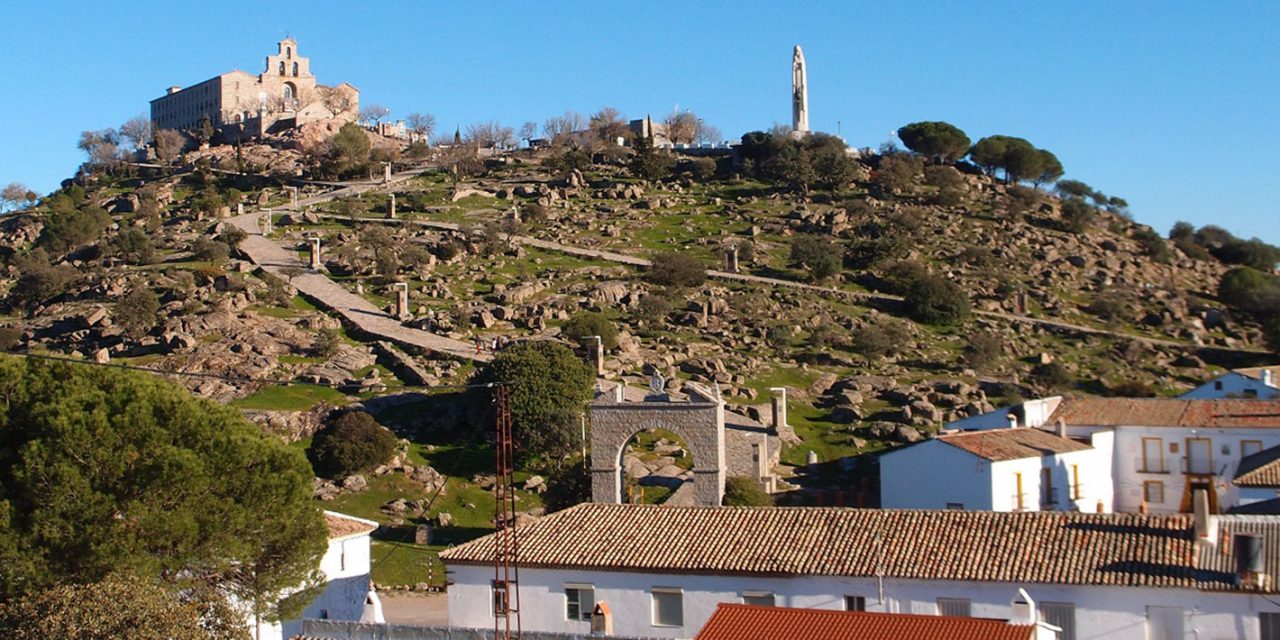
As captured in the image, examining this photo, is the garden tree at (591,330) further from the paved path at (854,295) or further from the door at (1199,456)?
the door at (1199,456)

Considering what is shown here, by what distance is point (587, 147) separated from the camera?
117 meters

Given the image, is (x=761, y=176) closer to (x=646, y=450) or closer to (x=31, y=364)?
(x=646, y=450)

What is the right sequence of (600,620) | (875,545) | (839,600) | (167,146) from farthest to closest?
(167,146)
(875,545)
(839,600)
(600,620)

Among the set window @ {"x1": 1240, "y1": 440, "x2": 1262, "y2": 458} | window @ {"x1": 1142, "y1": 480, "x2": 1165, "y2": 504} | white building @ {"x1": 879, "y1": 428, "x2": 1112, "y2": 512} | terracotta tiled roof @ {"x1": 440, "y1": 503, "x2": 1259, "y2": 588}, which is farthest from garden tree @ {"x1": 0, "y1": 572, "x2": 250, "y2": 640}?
window @ {"x1": 1240, "y1": 440, "x2": 1262, "y2": 458}

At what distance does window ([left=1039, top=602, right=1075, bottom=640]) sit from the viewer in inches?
Result: 923

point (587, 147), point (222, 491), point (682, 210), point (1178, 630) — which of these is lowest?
point (1178, 630)

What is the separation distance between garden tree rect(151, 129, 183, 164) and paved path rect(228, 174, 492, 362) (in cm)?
3337

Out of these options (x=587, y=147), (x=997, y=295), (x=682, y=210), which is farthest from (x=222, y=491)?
(x=587, y=147)

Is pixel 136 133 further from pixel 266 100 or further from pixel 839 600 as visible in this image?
pixel 839 600

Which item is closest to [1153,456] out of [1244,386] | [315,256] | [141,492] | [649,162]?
[1244,386]

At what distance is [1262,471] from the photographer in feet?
114

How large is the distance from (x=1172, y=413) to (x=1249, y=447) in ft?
11.4

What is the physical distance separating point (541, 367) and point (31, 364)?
2466 centimetres

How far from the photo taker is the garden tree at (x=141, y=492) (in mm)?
24312
